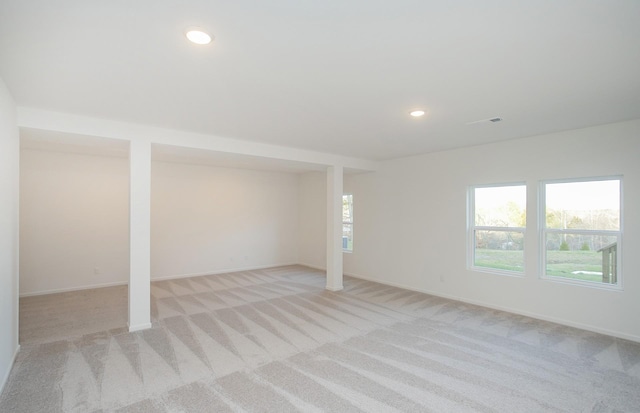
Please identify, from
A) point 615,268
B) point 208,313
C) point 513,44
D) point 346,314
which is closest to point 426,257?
point 346,314

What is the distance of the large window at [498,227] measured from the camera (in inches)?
190

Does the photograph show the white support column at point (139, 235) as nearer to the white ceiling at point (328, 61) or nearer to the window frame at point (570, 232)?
the white ceiling at point (328, 61)

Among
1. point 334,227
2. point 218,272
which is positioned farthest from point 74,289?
→ point 334,227

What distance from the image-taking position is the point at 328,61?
228 cm

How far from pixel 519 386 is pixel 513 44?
8.86ft

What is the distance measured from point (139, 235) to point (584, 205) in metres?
5.71

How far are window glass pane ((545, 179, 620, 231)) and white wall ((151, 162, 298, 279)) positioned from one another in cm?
589

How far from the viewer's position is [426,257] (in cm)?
591

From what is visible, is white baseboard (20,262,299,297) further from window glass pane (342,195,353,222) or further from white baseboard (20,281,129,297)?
window glass pane (342,195,353,222)

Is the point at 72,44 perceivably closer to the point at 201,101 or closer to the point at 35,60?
the point at 35,60

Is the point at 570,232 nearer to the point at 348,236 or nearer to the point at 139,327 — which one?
the point at 348,236

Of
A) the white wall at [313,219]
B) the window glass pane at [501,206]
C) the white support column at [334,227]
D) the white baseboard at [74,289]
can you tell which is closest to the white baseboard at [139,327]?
the white baseboard at [74,289]

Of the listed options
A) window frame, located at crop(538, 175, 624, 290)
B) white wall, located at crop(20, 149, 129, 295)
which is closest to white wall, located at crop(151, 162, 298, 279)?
white wall, located at crop(20, 149, 129, 295)

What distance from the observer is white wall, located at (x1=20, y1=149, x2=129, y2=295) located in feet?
18.0
